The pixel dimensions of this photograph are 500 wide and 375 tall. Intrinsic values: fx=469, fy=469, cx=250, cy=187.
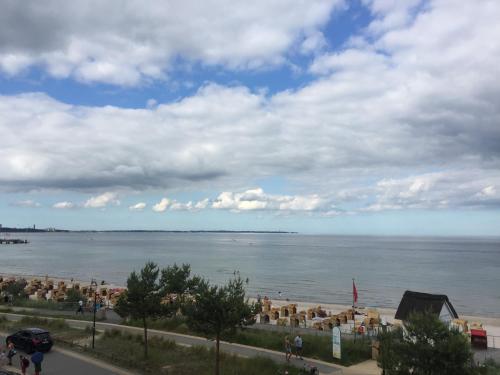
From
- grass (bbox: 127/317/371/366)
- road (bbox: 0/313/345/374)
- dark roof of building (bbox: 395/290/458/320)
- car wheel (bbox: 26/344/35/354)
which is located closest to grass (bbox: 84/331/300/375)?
grass (bbox: 127/317/371/366)

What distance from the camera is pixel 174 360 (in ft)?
64.0

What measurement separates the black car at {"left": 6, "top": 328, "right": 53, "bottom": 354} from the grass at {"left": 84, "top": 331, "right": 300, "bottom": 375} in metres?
2.27

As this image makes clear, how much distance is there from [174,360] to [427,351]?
11198 millimetres

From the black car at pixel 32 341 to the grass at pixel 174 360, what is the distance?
227cm

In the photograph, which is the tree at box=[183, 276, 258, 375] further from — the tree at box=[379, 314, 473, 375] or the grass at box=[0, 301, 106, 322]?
the grass at box=[0, 301, 106, 322]

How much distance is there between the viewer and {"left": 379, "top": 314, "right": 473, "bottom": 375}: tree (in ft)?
38.4

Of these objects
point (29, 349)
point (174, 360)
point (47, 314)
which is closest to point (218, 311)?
point (174, 360)

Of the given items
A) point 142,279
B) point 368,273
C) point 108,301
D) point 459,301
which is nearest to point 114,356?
point 142,279

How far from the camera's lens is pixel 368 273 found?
274ft

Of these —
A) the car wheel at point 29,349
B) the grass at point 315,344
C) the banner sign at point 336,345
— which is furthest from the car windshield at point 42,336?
the banner sign at point 336,345

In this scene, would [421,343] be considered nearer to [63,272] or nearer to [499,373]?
[499,373]

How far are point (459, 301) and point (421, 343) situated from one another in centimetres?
4714

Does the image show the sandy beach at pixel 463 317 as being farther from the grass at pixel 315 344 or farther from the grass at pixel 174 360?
the grass at pixel 174 360

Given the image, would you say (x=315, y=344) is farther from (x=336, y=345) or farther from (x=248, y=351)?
(x=248, y=351)
